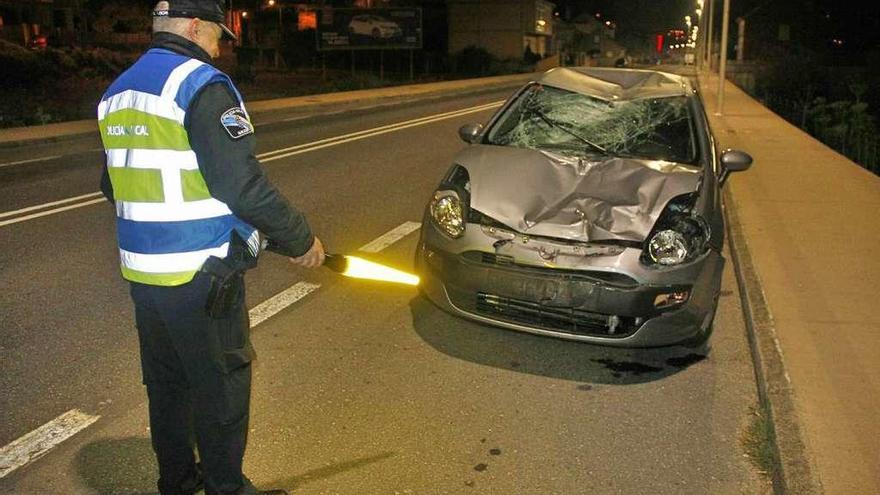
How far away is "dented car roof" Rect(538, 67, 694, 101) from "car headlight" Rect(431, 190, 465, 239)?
1.97 m

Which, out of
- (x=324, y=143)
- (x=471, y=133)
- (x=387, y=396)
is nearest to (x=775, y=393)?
(x=387, y=396)

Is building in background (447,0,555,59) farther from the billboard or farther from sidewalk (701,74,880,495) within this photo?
sidewalk (701,74,880,495)

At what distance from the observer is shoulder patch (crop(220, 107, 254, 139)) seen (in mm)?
2402

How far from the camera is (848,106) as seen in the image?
21.7m

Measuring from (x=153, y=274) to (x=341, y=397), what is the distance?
5.63 ft

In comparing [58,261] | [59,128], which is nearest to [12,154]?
[59,128]

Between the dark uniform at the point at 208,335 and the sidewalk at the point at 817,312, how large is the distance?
2.23 meters

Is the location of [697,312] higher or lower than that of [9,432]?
higher

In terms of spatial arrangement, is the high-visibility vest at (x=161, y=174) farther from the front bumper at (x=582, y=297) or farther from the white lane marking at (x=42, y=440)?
the front bumper at (x=582, y=297)

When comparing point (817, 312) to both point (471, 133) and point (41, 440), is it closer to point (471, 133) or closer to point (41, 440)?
point (471, 133)

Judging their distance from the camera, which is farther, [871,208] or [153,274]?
[871,208]

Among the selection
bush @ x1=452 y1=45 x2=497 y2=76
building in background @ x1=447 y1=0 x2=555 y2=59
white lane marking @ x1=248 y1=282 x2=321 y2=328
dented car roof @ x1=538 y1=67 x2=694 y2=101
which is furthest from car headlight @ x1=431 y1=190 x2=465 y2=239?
building in background @ x1=447 y1=0 x2=555 y2=59

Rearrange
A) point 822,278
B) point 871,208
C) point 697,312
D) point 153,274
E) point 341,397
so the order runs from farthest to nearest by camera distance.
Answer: point 871,208 < point 822,278 < point 697,312 < point 341,397 < point 153,274

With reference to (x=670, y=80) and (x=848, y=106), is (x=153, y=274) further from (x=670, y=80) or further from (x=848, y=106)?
(x=848, y=106)
